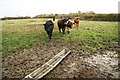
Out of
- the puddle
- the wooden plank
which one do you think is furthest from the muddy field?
the wooden plank

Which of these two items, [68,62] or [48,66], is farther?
[68,62]

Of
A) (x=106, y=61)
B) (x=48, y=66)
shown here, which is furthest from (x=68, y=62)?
(x=106, y=61)

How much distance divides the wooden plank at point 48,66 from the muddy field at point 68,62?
0.59ft

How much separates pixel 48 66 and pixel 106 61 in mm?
3133

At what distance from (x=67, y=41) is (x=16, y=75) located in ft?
19.9

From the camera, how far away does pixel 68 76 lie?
9234 millimetres

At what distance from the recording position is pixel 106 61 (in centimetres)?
1121

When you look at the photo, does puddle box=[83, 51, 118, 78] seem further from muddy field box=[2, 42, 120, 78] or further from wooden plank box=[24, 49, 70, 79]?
wooden plank box=[24, 49, 70, 79]

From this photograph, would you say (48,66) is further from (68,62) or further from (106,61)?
(106,61)

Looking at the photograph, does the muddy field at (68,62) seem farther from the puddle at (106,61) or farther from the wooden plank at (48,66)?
the wooden plank at (48,66)

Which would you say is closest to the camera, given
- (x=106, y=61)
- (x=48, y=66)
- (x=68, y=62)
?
(x=48, y=66)

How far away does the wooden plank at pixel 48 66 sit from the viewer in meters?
9.10

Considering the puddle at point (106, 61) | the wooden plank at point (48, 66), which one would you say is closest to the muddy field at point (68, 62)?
the puddle at point (106, 61)

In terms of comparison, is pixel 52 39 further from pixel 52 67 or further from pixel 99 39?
pixel 52 67
